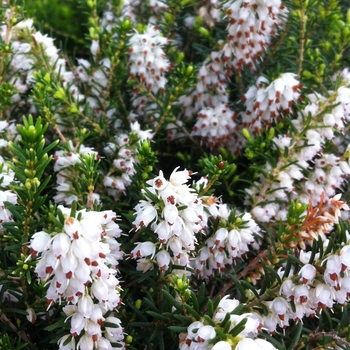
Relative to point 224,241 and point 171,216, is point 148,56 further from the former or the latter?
point 171,216

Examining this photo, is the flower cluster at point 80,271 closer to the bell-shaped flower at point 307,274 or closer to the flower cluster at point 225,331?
the flower cluster at point 225,331

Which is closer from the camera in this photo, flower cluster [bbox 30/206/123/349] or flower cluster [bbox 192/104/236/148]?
flower cluster [bbox 30/206/123/349]

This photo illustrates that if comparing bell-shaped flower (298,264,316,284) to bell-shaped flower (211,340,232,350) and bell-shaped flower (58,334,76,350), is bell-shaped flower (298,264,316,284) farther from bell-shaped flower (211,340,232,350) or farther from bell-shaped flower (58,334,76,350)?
bell-shaped flower (58,334,76,350)

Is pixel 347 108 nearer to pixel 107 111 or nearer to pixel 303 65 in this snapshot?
pixel 303 65

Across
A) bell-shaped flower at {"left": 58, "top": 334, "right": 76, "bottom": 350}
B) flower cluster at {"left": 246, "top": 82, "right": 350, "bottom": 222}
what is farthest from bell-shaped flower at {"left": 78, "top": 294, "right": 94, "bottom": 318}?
flower cluster at {"left": 246, "top": 82, "right": 350, "bottom": 222}

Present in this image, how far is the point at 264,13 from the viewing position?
289cm

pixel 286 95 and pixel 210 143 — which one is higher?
pixel 286 95

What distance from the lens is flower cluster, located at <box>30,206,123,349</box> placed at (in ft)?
5.24

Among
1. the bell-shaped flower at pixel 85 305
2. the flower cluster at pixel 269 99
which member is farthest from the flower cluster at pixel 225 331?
the flower cluster at pixel 269 99

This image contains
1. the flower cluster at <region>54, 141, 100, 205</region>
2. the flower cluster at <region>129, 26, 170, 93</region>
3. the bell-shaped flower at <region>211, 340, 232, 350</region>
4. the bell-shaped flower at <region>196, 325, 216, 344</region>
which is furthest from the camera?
the flower cluster at <region>129, 26, 170, 93</region>

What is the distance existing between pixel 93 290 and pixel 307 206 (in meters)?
1.15

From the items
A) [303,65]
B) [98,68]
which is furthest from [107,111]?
[303,65]

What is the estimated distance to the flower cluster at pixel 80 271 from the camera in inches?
62.8

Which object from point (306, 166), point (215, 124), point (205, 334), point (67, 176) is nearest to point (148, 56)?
point (215, 124)
